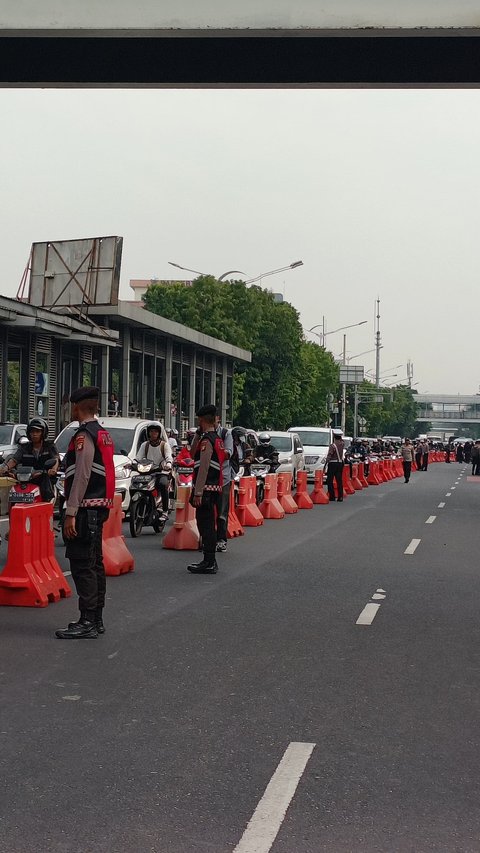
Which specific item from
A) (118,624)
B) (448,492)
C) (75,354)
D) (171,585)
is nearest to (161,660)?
(118,624)

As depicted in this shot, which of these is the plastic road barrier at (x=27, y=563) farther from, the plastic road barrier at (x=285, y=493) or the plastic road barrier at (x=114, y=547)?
the plastic road barrier at (x=285, y=493)

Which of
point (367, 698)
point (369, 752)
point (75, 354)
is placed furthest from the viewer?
point (75, 354)

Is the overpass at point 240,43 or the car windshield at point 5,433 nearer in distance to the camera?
the overpass at point 240,43

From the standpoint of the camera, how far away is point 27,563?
10.6 meters

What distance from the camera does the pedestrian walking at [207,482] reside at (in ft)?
42.8

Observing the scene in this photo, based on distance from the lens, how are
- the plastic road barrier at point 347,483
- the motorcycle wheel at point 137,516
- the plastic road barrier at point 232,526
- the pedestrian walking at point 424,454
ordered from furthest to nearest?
the pedestrian walking at point 424,454, the plastic road barrier at point 347,483, the plastic road barrier at point 232,526, the motorcycle wheel at point 137,516

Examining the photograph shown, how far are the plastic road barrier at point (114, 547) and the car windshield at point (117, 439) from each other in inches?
263

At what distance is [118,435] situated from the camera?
20.8m

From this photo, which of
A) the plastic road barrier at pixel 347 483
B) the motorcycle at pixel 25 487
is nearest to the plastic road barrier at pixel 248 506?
the motorcycle at pixel 25 487

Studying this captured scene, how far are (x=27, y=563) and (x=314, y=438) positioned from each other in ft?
105

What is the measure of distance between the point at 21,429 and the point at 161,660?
1768cm

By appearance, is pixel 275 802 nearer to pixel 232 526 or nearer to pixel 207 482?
pixel 207 482

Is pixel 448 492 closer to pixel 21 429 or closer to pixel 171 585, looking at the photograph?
pixel 21 429

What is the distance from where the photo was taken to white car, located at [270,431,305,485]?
34.2 meters
